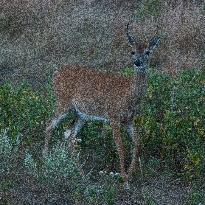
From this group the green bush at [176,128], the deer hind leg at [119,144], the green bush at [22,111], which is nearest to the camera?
the deer hind leg at [119,144]

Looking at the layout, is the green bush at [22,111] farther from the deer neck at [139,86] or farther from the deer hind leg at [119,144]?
the deer neck at [139,86]

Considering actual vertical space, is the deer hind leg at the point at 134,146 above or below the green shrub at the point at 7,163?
below

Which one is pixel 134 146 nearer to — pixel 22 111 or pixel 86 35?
pixel 22 111

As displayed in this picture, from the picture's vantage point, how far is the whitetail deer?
8.57 m

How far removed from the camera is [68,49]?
1348cm

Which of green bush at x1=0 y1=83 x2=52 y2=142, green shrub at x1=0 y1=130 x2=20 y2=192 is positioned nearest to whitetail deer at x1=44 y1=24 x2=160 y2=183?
green bush at x1=0 y1=83 x2=52 y2=142

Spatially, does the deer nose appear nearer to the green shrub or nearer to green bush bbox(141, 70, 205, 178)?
green bush bbox(141, 70, 205, 178)

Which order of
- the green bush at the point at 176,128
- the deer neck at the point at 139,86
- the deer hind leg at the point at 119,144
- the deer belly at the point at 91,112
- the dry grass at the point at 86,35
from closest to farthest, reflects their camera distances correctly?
the deer hind leg at the point at 119,144 → the green bush at the point at 176,128 → the deer neck at the point at 139,86 → the deer belly at the point at 91,112 → the dry grass at the point at 86,35

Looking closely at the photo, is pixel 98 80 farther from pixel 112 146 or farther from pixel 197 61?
pixel 197 61

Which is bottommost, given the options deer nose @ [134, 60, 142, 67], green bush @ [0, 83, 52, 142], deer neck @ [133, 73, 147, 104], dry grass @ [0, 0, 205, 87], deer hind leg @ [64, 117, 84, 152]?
dry grass @ [0, 0, 205, 87]

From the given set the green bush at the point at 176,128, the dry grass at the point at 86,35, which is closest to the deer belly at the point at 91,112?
the green bush at the point at 176,128

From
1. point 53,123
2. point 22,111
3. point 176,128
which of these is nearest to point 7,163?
point 53,123

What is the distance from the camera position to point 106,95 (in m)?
8.95

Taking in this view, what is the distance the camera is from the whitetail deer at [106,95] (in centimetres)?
857
